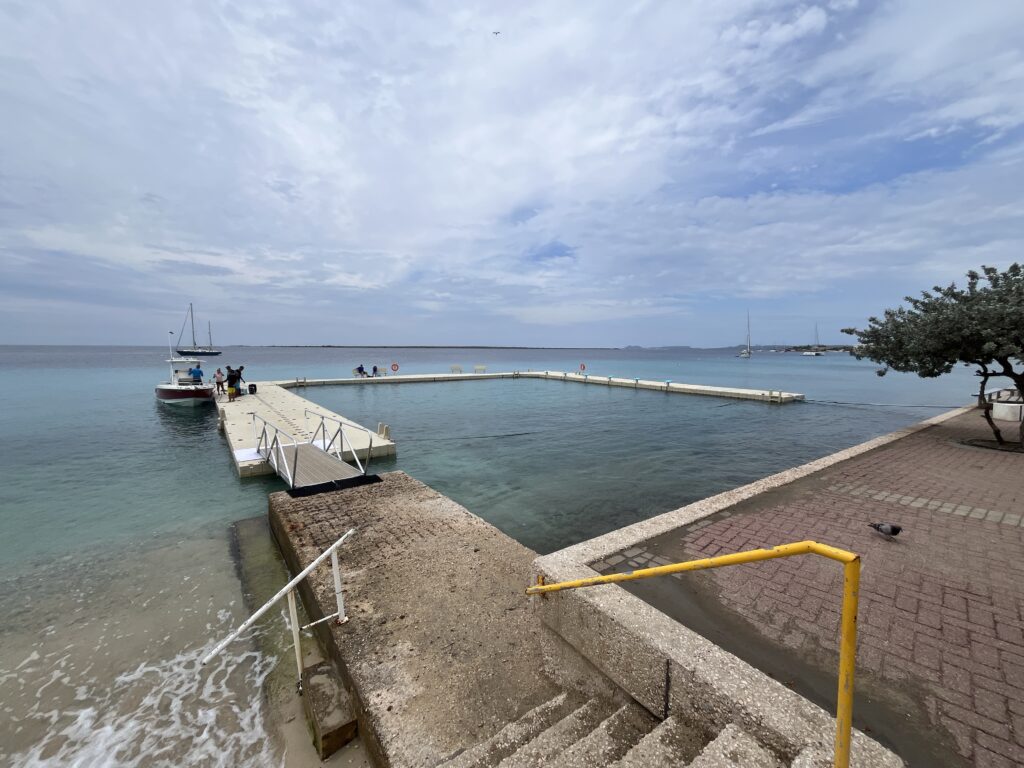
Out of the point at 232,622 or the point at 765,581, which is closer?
the point at 765,581

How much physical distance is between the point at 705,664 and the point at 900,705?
4.00 ft

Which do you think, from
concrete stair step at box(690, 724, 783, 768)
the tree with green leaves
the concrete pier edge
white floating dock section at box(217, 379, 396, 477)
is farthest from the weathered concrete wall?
the tree with green leaves

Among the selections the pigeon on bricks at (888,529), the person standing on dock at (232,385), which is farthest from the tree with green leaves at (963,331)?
the person standing on dock at (232,385)

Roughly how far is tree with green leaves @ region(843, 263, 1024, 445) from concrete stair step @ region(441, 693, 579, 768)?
10.9m

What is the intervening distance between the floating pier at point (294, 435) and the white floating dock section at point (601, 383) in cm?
956

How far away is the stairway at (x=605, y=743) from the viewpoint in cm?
208

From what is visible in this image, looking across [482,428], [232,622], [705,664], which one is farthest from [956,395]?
[232,622]

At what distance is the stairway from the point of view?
208 centimetres

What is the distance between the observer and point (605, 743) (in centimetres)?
242

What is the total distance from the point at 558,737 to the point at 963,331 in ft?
38.7

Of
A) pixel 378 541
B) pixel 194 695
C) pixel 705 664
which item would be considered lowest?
pixel 194 695

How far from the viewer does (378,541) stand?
18.4 ft

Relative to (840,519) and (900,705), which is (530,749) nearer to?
(900,705)

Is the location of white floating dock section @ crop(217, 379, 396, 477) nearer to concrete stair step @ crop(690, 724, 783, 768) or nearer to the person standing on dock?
the person standing on dock
